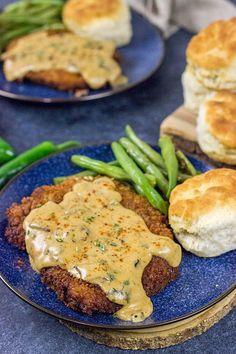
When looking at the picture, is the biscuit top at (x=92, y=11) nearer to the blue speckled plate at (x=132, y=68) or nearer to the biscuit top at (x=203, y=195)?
the blue speckled plate at (x=132, y=68)

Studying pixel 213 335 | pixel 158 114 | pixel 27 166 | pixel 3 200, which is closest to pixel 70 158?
pixel 27 166

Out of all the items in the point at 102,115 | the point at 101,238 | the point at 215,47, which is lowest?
the point at 102,115

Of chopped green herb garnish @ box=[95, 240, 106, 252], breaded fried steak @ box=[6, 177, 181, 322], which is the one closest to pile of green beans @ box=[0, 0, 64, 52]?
breaded fried steak @ box=[6, 177, 181, 322]

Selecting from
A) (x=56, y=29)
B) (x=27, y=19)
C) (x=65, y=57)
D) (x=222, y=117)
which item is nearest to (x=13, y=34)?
(x=27, y=19)

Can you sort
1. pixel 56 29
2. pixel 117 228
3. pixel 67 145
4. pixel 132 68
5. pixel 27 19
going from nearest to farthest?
1. pixel 117 228
2. pixel 67 145
3. pixel 132 68
4. pixel 56 29
5. pixel 27 19

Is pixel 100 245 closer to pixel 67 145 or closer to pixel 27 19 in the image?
pixel 67 145

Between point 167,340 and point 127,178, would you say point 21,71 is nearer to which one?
point 127,178

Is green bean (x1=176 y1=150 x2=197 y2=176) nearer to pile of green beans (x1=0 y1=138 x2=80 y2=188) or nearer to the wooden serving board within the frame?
the wooden serving board
